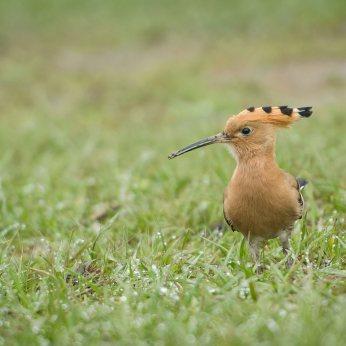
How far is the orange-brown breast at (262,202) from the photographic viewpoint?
259cm

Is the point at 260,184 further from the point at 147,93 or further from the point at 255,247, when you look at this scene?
the point at 147,93

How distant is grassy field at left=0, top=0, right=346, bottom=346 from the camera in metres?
2.00

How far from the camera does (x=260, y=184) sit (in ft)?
8.57

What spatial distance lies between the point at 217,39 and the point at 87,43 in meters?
3.10

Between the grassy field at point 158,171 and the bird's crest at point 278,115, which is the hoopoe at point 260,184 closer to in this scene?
the bird's crest at point 278,115

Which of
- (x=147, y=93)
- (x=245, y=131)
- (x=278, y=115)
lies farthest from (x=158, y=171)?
(x=147, y=93)

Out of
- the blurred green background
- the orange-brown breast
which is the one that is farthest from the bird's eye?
the blurred green background

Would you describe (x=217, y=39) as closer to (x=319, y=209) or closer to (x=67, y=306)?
(x=319, y=209)

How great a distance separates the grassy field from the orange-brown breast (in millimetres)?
174

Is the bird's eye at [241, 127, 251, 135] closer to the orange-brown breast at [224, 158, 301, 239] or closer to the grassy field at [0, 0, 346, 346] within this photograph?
the orange-brown breast at [224, 158, 301, 239]

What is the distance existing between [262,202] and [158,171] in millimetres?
1954

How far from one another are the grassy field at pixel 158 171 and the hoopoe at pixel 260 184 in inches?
6.1

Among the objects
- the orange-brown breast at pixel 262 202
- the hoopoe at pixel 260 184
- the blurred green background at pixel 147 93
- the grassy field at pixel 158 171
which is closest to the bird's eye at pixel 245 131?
the hoopoe at pixel 260 184

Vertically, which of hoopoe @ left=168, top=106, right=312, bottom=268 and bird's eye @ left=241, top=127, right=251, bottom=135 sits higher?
bird's eye @ left=241, top=127, right=251, bottom=135
